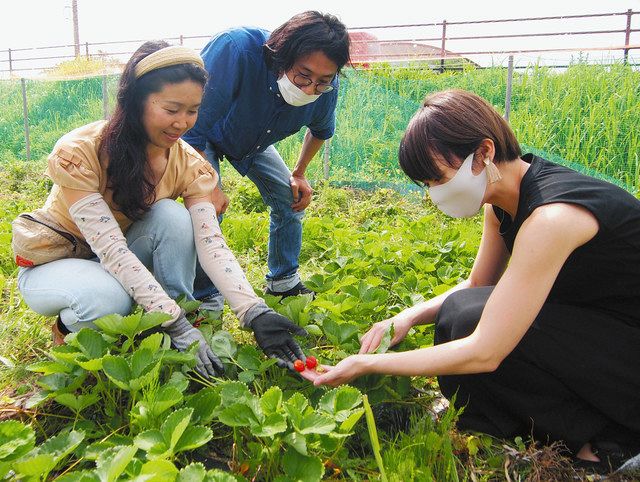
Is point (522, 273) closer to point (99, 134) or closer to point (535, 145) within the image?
point (99, 134)

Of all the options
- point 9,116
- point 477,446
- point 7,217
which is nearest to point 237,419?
point 477,446

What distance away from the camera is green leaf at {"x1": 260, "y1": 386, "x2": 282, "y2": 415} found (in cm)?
141

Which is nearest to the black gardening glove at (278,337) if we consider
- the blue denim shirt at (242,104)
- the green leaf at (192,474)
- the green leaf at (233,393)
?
the green leaf at (233,393)

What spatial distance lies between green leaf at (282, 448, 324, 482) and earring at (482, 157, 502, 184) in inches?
37.5

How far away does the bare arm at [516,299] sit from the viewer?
4.87 feet

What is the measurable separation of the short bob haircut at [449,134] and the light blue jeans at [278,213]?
1383 mm

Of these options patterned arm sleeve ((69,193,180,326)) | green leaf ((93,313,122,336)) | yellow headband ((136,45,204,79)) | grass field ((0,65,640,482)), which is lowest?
grass field ((0,65,640,482))

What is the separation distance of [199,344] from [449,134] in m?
0.98

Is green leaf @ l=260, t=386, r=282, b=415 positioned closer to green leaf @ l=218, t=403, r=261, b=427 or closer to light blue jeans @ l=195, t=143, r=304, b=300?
green leaf @ l=218, t=403, r=261, b=427

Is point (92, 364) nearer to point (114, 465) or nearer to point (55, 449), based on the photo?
point (55, 449)

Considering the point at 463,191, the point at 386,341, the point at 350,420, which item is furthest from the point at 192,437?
the point at 463,191

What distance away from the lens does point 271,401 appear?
1.43m

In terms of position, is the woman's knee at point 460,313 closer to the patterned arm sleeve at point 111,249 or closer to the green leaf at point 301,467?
the green leaf at point 301,467

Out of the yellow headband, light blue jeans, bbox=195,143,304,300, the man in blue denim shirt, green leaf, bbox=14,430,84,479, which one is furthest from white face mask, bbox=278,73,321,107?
green leaf, bbox=14,430,84,479
